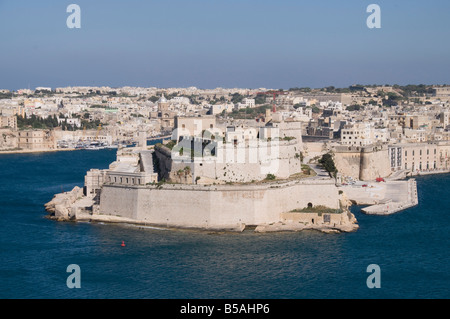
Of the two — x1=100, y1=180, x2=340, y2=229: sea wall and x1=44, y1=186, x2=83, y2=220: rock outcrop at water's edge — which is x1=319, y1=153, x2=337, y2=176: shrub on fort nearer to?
x1=100, y1=180, x2=340, y2=229: sea wall

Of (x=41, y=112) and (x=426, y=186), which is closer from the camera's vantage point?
(x=426, y=186)

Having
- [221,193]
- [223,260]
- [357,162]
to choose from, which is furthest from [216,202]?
[357,162]

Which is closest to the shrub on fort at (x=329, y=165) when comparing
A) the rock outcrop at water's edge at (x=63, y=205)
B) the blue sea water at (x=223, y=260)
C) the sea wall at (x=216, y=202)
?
the blue sea water at (x=223, y=260)

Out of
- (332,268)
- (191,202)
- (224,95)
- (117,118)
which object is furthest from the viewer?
(224,95)

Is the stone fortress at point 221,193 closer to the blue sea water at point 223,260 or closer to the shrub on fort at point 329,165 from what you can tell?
the blue sea water at point 223,260

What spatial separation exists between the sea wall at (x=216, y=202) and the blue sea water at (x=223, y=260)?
52cm

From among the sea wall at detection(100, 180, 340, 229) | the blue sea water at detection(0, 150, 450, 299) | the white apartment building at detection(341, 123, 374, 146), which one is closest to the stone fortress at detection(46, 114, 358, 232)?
the sea wall at detection(100, 180, 340, 229)

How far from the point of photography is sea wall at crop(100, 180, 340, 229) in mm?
19203

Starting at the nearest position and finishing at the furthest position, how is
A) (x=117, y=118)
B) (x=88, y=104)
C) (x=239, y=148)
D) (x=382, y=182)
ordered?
(x=239, y=148)
(x=382, y=182)
(x=117, y=118)
(x=88, y=104)

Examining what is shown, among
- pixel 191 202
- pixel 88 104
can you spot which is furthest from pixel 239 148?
pixel 88 104

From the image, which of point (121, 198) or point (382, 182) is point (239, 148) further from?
point (382, 182)

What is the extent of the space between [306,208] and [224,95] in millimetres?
78137

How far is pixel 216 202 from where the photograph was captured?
63.0 feet

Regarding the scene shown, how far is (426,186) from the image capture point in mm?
27672
